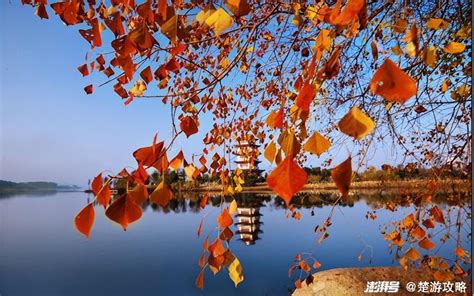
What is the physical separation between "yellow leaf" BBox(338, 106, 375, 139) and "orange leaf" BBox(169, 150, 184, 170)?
1.61 ft

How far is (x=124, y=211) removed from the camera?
59cm

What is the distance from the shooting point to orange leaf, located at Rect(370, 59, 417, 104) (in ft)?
1.37

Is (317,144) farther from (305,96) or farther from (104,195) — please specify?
(104,195)

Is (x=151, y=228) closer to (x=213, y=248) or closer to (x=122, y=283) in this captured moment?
(x=122, y=283)

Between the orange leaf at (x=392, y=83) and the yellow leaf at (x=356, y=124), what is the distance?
4 centimetres

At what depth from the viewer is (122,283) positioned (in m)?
8.65

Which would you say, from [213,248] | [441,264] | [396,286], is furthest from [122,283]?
[213,248]

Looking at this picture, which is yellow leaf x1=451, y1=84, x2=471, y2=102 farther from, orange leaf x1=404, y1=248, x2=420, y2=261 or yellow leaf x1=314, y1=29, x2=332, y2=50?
yellow leaf x1=314, y1=29, x2=332, y2=50

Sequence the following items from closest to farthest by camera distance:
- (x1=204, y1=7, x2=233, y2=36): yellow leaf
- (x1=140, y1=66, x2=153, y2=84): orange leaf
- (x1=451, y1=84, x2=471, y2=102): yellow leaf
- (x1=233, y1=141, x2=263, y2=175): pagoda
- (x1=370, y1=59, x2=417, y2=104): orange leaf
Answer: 1. (x1=370, y1=59, x2=417, y2=104): orange leaf
2. (x1=204, y1=7, x2=233, y2=36): yellow leaf
3. (x1=140, y1=66, x2=153, y2=84): orange leaf
4. (x1=451, y1=84, x2=471, y2=102): yellow leaf
5. (x1=233, y1=141, x2=263, y2=175): pagoda

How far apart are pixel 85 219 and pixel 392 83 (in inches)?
20.8

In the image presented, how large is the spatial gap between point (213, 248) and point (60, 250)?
14940mm

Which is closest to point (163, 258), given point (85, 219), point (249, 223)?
point (249, 223)

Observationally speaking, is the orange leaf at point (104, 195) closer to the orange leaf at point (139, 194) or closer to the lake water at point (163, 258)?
the orange leaf at point (139, 194)

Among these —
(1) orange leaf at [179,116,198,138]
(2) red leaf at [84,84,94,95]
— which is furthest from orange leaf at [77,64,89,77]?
(1) orange leaf at [179,116,198,138]
